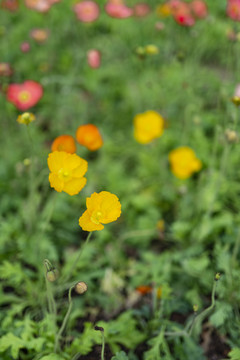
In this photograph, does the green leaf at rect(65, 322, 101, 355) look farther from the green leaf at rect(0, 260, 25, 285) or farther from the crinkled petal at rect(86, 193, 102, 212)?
the crinkled petal at rect(86, 193, 102, 212)

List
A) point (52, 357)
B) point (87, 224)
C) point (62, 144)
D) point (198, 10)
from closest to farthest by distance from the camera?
point (87, 224)
point (52, 357)
point (62, 144)
point (198, 10)

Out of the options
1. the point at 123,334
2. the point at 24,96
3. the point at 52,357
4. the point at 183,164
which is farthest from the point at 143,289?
the point at 24,96

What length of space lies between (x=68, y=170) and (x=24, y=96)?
1.18m

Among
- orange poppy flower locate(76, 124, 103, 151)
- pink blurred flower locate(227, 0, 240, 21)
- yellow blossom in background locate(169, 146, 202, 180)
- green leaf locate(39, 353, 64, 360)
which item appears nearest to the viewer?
green leaf locate(39, 353, 64, 360)

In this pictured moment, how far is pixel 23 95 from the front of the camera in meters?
2.14

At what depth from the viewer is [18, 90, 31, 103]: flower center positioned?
2.11 meters

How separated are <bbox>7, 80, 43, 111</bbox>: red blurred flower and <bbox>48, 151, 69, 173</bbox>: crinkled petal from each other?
108 centimetres

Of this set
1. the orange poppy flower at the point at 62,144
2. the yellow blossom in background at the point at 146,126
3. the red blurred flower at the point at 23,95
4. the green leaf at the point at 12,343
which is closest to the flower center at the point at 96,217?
the orange poppy flower at the point at 62,144

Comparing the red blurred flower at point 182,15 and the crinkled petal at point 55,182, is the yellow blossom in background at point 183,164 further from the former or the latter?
the crinkled petal at point 55,182

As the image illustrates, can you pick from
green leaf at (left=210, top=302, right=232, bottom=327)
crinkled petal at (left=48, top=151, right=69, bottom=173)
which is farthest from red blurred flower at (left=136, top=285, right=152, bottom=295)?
crinkled petal at (left=48, top=151, right=69, bottom=173)

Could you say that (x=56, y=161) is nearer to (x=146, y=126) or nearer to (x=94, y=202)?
(x=94, y=202)

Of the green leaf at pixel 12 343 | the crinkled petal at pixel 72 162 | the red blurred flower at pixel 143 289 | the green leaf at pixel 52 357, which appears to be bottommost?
the red blurred flower at pixel 143 289

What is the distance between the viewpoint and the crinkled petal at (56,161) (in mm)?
1118

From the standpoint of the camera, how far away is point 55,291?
62.5 inches
